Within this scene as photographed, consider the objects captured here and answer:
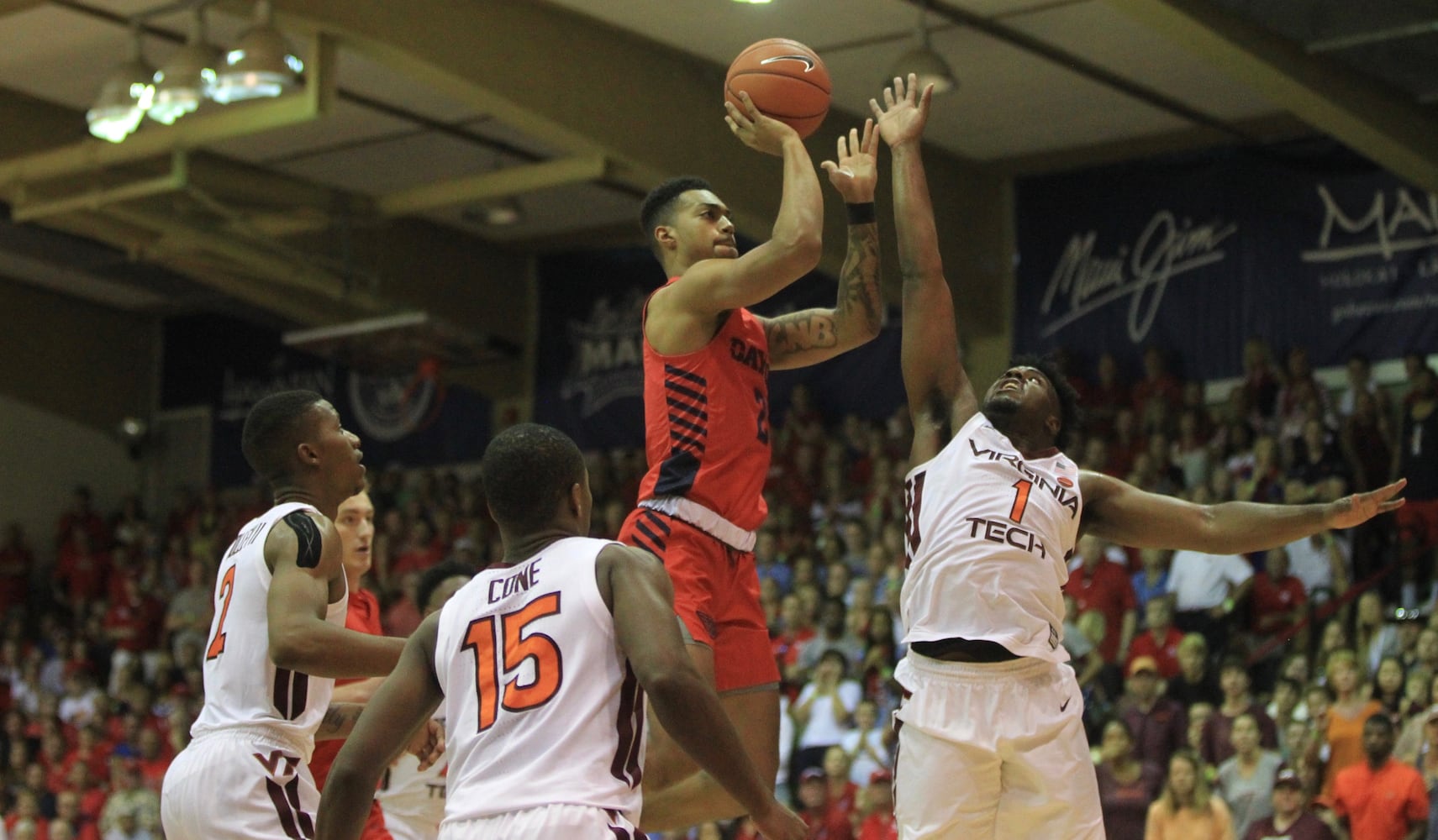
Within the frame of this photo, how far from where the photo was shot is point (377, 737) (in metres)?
4.27

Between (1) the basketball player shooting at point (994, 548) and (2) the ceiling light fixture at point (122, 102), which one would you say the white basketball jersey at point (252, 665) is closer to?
(1) the basketball player shooting at point (994, 548)

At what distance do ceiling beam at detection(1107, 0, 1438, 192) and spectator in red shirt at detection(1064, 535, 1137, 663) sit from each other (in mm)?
3501

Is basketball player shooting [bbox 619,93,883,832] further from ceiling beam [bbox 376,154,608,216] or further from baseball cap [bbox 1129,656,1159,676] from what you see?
ceiling beam [bbox 376,154,608,216]

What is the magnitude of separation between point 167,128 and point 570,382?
622cm

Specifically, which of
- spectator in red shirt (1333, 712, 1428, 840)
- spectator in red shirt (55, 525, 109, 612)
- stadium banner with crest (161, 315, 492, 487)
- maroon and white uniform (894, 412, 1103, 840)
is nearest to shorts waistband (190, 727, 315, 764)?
maroon and white uniform (894, 412, 1103, 840)

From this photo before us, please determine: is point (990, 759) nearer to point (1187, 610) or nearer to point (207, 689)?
point (207, 689)

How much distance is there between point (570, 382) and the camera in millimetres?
21641

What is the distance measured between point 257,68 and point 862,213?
7.96 metres

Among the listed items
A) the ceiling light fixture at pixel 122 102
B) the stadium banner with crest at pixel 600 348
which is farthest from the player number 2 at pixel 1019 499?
the stadium banner with crest at pixel 600 348

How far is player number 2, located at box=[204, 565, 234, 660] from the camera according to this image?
5.47 m

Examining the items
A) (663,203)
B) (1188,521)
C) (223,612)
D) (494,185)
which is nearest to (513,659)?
(223,612)

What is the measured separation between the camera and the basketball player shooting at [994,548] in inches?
220

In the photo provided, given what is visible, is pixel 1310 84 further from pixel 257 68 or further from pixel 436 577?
pixel 436 577

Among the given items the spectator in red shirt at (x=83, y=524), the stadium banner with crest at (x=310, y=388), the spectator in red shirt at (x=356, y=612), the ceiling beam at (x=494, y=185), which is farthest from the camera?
the spectator in red shirt at (x=83, y=524)
